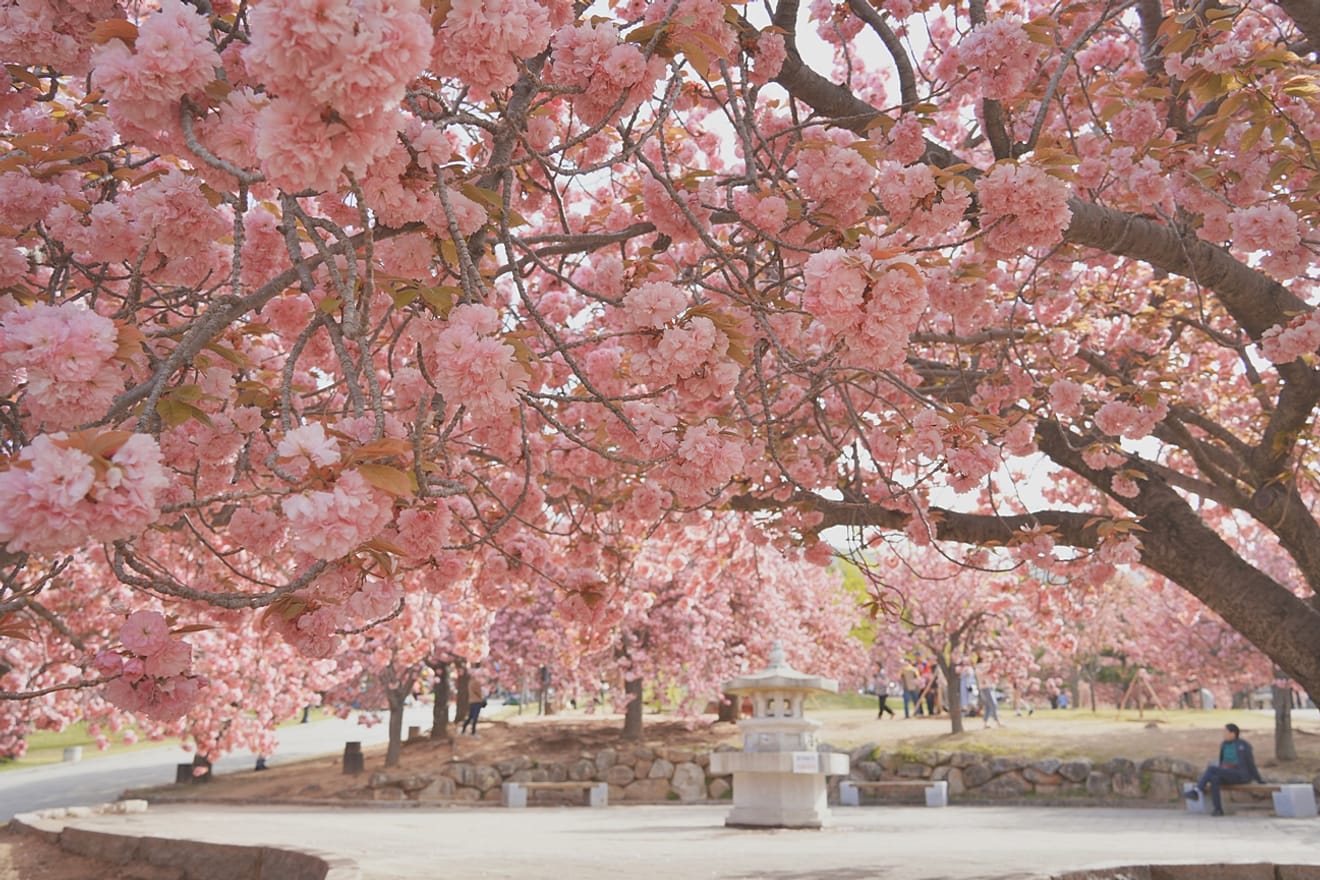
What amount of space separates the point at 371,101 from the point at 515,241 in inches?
36.2

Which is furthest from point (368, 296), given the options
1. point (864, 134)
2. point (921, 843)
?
point (921, 843)

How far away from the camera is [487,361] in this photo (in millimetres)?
1979

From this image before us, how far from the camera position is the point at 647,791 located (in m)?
16.0

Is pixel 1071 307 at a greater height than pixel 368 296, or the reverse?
pixel 1071 307

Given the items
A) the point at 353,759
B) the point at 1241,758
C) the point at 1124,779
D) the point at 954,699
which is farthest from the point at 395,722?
the point at 1241,758

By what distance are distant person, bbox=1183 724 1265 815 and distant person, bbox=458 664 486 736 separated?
41.2 feet

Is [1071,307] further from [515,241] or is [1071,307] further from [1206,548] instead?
[515,241]

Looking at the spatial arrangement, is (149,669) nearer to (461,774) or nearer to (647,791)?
(461,774)

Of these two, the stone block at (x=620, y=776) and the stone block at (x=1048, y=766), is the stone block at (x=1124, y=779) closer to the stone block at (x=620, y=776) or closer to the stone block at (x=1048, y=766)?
the stone block at (x=1048, y=766)

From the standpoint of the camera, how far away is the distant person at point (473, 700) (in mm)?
18828

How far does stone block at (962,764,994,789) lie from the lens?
49.7ft

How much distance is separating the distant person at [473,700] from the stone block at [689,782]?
475 cm

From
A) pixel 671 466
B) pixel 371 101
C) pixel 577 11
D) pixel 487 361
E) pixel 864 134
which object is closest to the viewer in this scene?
pixel 371 101

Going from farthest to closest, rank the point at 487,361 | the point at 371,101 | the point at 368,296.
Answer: the point at 487,361 → the point at 368,296 → the point at 371,101
